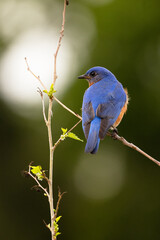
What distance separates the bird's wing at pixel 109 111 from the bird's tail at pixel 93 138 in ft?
0.17

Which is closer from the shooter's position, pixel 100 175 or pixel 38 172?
pixel 38 172

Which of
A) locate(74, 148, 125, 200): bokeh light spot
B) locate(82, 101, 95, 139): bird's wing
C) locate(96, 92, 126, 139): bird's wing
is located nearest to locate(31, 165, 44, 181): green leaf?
locate(96, 92, 126, 139): bird's wing

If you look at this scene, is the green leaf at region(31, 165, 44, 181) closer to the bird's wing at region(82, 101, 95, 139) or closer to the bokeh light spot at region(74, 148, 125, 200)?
the bird's wing at region(82, 101, 95, 139)

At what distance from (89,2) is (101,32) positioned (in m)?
1.74

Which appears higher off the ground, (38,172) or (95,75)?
(95,75)

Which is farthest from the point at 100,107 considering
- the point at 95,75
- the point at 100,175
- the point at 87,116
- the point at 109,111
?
the point at 100,175

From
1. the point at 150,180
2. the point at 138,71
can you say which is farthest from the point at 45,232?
the point at 138,71

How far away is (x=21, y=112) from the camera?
2059 centimetres

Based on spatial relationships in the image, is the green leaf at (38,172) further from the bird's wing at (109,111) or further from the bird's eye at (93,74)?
the bird's eye at (93,74)

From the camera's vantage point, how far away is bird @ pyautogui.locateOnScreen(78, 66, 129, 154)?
5598 mm

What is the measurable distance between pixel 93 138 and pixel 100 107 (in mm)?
951

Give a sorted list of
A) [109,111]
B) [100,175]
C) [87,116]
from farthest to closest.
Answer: [100,175] < [109,111] < [87,116]

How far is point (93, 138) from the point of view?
17.9 feet

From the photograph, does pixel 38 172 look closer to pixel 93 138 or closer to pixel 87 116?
pixel 93 138
